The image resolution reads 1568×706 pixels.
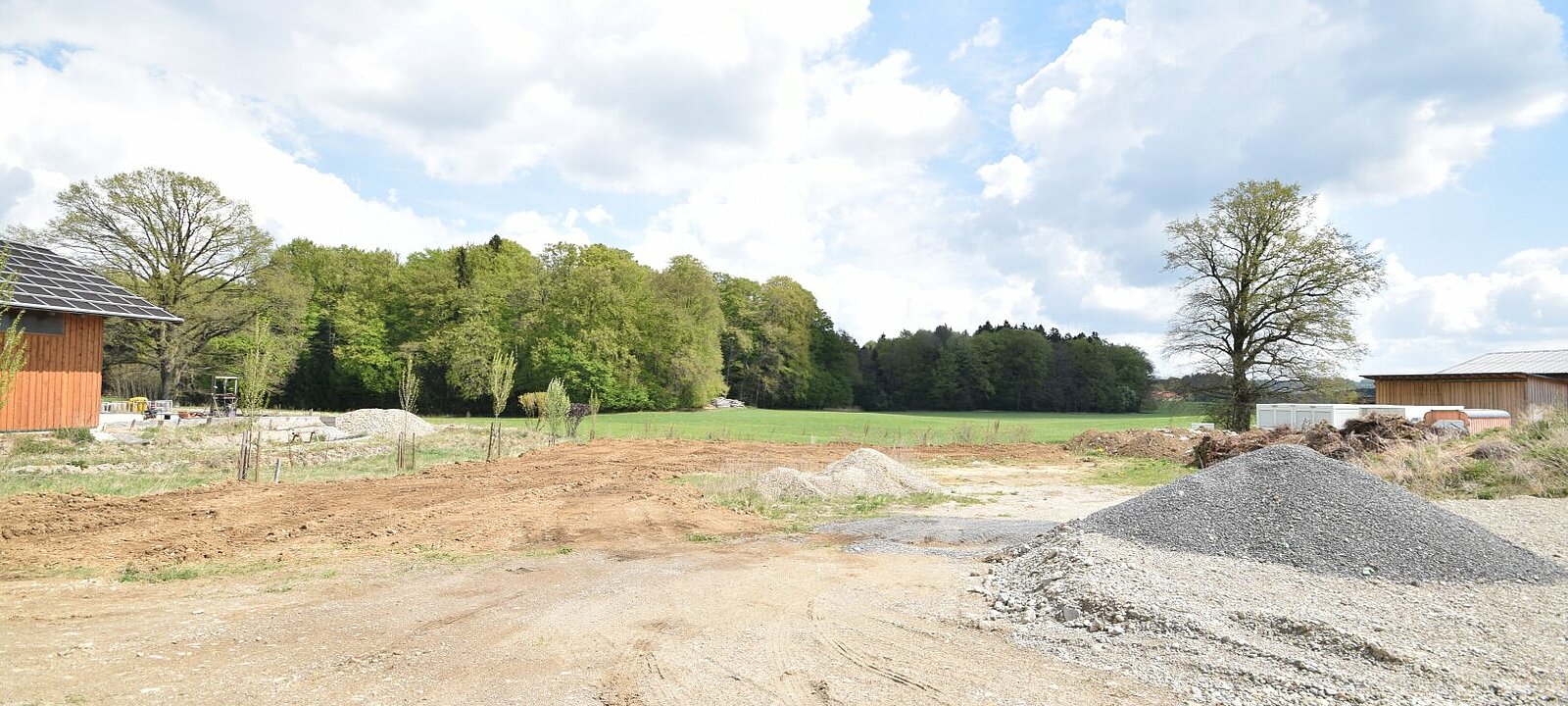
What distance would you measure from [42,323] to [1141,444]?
35.2 metres

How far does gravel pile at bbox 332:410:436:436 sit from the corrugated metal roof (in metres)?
41.8

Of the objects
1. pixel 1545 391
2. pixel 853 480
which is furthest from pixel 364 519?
pixel 1545 391

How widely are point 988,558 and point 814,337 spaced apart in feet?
225

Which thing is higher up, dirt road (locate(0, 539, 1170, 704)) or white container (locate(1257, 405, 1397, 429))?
white container (locate(1257, 405, 1397, 429))

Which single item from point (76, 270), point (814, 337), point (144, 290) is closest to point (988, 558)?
point (76, 270)

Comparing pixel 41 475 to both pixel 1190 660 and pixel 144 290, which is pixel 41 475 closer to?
pixel 1190 660

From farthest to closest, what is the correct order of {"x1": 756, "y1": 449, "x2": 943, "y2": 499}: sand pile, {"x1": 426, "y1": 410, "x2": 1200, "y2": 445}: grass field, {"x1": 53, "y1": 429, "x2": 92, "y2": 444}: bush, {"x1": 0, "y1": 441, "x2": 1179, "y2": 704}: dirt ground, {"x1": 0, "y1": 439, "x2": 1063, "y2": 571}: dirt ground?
{"x1": 426, "y1": 410, "x2": 1200, "y2": 445}: grass field
{"x1": 53, "y1": 429, "x2": 92, "y2": 444}: bush
{"x1": 756, "y1": 449, "x2": 943, "y2": 499}: sand pile
{"x1": 0, "y1": 439, "x2": 1063, "y2": 571}: dirt ground
{"x1": 0, "y1": 441, "x2": 1179, "y2": 704}: dirt ground

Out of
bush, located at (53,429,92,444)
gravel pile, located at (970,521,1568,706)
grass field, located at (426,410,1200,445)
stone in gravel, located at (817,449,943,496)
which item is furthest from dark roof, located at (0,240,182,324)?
gravel pile, located at (970,521,1568,706)

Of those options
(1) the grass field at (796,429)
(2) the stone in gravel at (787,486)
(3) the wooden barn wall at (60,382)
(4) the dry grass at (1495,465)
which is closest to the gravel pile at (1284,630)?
(4) the dry grass at (1495,465)

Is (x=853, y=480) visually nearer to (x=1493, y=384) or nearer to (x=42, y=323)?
(x=42, y=323)

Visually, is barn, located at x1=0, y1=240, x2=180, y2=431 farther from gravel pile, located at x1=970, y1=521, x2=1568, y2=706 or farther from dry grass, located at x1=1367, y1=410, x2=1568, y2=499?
dry grass, located at x1=1367, y1=410, x2=1568, y2=499

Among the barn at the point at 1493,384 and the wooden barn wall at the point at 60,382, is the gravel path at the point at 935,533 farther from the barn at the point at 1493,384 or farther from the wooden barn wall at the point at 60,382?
the barn at the point at 1493,384

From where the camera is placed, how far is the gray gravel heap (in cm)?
823

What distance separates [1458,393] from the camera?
3116cm
